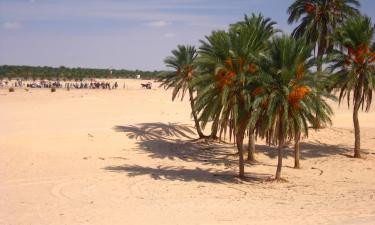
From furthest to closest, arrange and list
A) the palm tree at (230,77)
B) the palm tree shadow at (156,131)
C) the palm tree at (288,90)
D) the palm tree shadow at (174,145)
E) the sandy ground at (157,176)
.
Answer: the palm tree shadow at (156,131)
the palm tree shadow at (174,145)
the palm tree at (230,77)
the palm tree at (288,90)
the sandy ground at (157,176)

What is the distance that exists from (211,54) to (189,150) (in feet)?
31.1

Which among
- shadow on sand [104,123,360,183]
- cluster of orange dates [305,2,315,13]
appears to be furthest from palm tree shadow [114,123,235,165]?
cluster of orange dates [305,2,315,13]

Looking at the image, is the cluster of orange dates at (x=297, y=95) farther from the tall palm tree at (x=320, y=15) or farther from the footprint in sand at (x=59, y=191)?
the tall palm tree at (x=320, y=15)

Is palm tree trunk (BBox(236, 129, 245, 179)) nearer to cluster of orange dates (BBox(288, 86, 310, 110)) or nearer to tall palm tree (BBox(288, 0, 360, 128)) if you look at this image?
cluster of orange dates (BBox(288, 86, 310, 110))

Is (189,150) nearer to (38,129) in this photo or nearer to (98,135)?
(98,135)

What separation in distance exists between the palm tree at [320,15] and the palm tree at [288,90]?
14.1m

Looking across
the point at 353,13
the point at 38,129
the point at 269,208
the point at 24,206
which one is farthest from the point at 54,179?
the point at 353,13

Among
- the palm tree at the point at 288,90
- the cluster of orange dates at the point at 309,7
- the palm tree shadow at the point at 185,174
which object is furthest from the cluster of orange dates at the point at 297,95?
the cluster of orange dates at the point at 309,7

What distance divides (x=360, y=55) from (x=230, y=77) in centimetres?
844

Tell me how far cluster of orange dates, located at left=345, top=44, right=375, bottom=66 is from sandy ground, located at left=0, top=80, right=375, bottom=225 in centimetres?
526

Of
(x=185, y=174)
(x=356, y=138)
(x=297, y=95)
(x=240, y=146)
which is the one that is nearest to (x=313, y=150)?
(x=356, y=138)

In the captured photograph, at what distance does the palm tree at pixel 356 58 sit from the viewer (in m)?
25.9

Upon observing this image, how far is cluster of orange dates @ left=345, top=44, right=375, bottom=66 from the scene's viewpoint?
1019 inches

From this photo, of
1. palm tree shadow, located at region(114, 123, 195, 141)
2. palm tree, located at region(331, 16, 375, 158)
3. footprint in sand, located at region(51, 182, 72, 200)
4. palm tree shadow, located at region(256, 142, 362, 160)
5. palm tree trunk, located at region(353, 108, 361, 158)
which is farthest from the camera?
palm tree shadow, located at region(114, 123, 195, 141)
